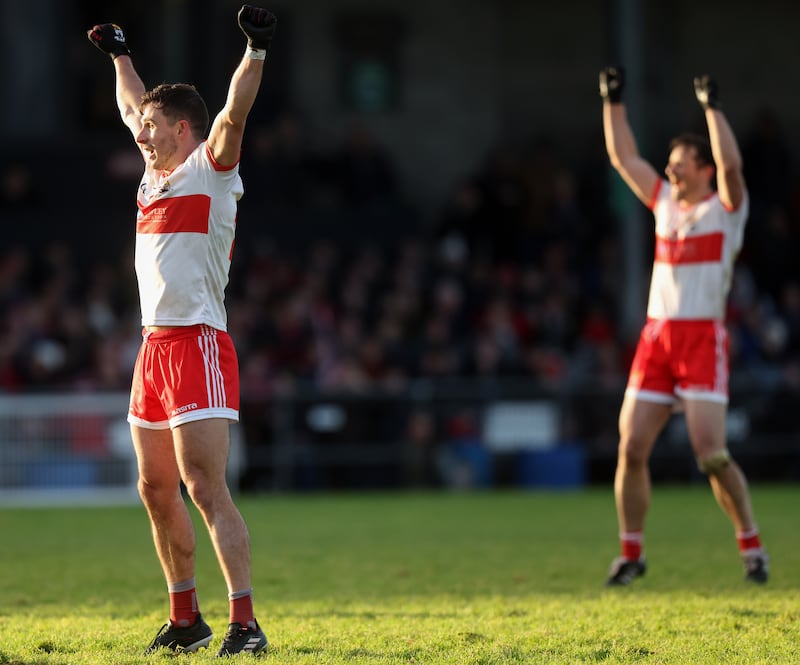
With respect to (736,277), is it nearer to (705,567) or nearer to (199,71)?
(199,71)

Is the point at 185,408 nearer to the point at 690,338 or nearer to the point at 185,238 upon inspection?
the point at 185,238

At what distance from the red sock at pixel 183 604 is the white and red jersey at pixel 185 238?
1.22 m

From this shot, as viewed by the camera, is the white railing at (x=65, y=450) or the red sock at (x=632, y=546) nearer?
the red sock at (x=632, y=546)

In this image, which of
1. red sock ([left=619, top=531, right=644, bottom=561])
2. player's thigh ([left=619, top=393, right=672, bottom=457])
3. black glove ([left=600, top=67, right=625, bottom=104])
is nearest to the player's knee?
player's thigh ([left=619, top=393, right=672, bottom=457])

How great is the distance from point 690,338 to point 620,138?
4.49 ft

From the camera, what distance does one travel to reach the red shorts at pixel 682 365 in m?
8.82

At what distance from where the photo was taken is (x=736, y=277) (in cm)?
2173

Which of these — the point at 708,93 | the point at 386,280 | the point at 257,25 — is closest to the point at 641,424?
the point at 708,93

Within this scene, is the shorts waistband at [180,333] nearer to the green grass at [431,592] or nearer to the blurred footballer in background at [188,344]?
the blurred footballer in background at [188,344]

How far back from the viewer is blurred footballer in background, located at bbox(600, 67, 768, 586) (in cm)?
877

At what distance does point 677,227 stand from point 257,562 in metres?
3.87

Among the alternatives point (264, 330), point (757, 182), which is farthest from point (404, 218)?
point (757, 182)

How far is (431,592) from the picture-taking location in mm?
8367

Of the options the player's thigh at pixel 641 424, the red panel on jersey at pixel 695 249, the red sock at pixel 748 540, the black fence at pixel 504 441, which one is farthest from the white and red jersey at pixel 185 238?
the black fence at pixel 504 441
